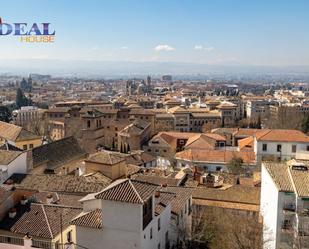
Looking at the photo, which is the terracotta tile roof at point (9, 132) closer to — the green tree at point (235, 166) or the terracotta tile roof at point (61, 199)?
the terracotta tile roof at point (61, 199)

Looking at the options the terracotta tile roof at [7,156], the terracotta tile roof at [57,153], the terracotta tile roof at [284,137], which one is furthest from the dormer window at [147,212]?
the terracotta tile roof at [284,137]

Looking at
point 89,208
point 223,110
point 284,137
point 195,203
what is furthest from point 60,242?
point 223,110

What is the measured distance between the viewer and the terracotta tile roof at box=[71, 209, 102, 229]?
1562 centimetres

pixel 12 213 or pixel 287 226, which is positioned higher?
pixel 12 213

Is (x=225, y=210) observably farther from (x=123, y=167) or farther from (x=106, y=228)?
(x=106, y=228)

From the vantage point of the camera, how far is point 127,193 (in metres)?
15.4

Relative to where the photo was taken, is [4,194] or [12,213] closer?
[12,213]

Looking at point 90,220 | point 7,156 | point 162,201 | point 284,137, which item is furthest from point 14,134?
point 284,137

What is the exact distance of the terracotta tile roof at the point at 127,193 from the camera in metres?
15.1

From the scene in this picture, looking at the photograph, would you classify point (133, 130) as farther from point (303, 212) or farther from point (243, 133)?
point (303, 212)

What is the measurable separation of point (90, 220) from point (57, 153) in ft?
58.9

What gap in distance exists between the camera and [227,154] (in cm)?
4159

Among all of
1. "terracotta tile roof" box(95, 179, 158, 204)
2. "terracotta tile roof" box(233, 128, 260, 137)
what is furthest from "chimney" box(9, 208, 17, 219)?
"terracotta tile roof" box(233, 128, 260, 137)

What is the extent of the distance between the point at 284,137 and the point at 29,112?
59113 millimetres
